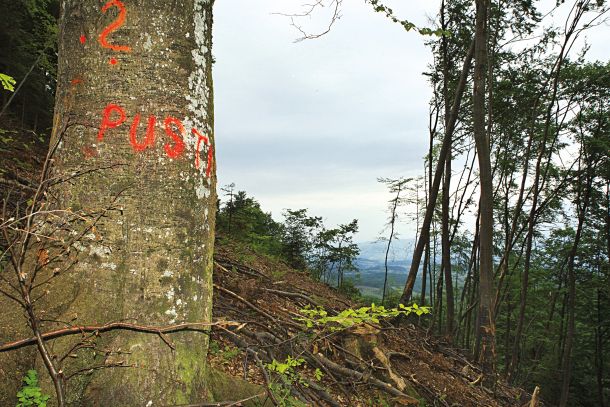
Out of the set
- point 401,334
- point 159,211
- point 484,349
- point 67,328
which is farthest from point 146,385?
point 484,349

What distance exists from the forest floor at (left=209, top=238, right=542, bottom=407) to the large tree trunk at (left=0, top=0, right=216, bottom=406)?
0.58m

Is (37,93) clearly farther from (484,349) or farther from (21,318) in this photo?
(484,349)

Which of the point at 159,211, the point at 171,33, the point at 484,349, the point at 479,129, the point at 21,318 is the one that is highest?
the point at 479,129

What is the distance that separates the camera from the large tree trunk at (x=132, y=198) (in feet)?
5.49

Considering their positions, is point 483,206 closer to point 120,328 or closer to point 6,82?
point 120,328

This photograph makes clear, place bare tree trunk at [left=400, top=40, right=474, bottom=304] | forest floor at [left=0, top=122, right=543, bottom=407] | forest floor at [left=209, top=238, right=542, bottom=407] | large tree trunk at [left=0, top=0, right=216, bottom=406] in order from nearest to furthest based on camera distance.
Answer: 1. large tree trunk at [left=0, top=0, right=216, bottom=406]
2. forest floor at [left=0, top=122, right=543, bottom=407]
3. forest floor at [left=209, top=238, right=542, bottom=407]
4. bare tree trunk at [left=400, top=40, right=474, bottom=304]

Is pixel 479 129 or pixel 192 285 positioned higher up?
pixel 479 129

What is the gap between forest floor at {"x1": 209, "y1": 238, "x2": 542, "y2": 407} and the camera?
9.21 feet

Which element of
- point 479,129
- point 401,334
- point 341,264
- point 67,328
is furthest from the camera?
point 341,264

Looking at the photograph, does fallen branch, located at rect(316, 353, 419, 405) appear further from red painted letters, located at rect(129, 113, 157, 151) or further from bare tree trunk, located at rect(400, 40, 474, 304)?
bare tree trunk, located at rect(400, 40, 474, 304)

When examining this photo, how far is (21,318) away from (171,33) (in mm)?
1595

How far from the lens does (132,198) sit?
171cm

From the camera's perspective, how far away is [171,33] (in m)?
1.81

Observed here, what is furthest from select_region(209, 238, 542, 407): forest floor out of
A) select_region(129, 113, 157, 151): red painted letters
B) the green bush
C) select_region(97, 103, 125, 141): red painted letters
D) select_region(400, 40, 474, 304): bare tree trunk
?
select_region(400, 40, 474, 304): bare tree trunk
